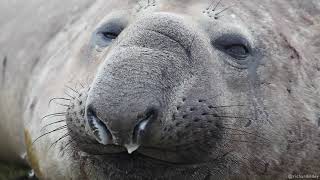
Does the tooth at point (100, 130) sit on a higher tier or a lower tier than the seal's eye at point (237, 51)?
higher

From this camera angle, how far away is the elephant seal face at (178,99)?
Result: 11.0 feet

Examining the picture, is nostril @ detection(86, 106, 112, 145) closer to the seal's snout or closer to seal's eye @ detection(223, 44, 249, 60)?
the seal's snout

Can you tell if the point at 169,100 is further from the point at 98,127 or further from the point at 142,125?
the point at 98,127

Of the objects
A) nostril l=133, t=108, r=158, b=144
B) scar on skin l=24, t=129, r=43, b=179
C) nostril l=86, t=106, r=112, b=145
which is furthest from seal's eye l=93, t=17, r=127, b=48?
scar on skin l=24, t=129, r=43, b=179

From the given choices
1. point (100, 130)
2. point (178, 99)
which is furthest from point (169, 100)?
point (100, 130)

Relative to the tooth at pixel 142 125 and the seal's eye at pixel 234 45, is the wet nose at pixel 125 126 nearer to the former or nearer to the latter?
the tooth at pixel 142 125

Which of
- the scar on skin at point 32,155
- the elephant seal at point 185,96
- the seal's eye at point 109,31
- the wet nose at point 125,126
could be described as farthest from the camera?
the scar on skin at point 32,155

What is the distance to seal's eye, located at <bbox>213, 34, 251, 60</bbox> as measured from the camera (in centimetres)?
401

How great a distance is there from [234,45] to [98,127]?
1083 mm

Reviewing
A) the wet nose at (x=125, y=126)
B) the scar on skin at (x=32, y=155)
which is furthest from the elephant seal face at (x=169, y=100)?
the scar on skin at (x=32, y=155)

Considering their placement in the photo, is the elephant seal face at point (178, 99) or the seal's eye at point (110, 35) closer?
the elephant seal face at point (178, 99)

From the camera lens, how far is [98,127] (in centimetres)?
339

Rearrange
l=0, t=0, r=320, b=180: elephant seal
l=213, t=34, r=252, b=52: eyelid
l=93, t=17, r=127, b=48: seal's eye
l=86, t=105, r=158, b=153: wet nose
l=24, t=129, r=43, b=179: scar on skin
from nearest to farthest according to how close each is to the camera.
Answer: l=86, t=105, r=158, b=153: wet nose → l=0, t=0, r=320, b=180: elephant seal → l=213, t=34, r=252, b=52: eyelid → l=93, t=17, r=127, b=48: seal's eye → l=24, t=129, r=43, b=179: scar on skin

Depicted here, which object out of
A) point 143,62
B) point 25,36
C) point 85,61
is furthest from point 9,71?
point 143,62
